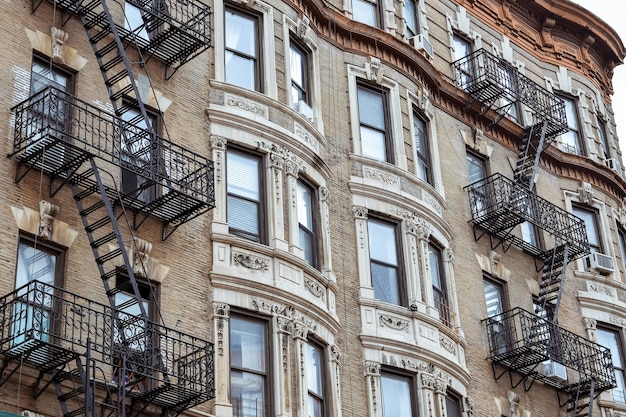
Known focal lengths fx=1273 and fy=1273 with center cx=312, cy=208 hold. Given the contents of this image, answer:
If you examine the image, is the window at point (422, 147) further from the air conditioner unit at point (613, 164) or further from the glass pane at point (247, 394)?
the air conditioner unit at point (613, 164)

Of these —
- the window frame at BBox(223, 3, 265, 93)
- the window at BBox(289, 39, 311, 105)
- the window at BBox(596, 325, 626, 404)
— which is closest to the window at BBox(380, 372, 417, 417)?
the window at BBox(289, 39, 311, 105)

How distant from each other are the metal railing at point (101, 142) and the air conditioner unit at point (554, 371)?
453 inches

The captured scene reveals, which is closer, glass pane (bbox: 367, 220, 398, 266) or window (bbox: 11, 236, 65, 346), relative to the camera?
window (bbox: 11, 236, 65, 346)

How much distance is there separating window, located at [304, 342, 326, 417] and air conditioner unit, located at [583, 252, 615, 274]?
1320 cm

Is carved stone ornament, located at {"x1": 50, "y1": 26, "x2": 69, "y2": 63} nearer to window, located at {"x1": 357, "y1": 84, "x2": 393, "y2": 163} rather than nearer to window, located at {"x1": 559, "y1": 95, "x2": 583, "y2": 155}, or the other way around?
window, located at {"x1": 357, "y1": 84, "x2": 393, "y2": 163}

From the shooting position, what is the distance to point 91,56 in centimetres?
2600

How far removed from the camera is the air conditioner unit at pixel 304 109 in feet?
98.7

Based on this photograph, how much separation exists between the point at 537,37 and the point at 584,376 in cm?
1276

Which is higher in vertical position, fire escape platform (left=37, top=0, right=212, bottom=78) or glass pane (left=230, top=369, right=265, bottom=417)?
fire escape platform (left=37, top=0, right=212, bottom=78)

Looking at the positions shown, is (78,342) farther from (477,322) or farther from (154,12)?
(477,322)

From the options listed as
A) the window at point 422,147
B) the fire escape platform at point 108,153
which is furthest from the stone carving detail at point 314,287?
the window at point 422,147

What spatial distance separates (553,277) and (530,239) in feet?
4.99

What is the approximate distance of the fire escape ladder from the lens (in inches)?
1384

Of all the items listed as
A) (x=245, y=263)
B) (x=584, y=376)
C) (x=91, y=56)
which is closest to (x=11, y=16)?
(x=91, y=56)
